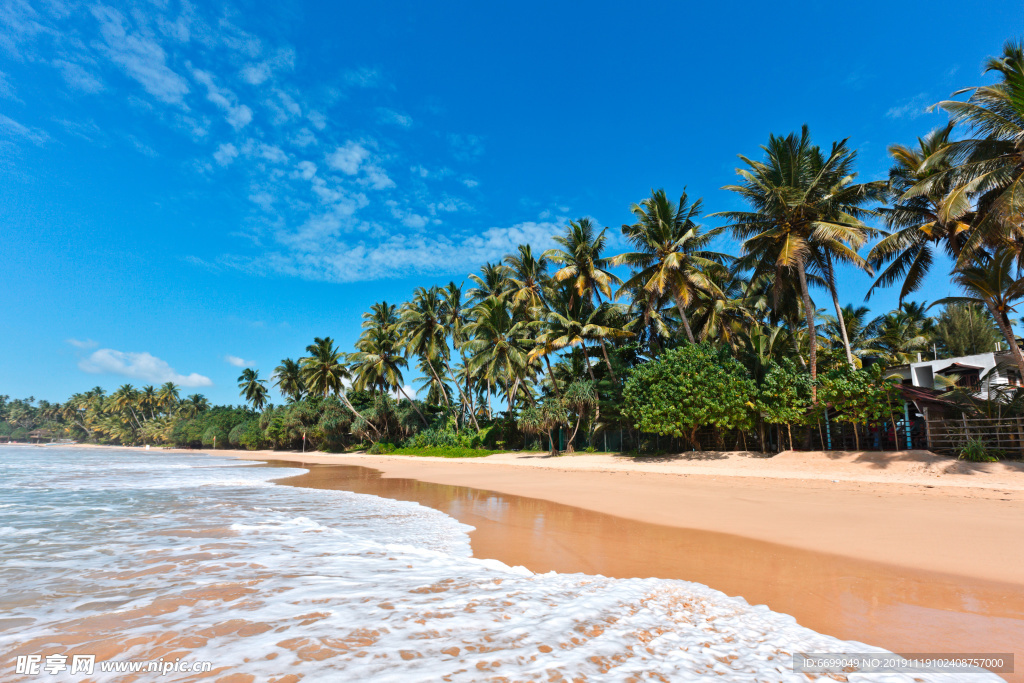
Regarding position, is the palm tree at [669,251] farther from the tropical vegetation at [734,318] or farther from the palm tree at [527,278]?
the palm tree at [527,278]

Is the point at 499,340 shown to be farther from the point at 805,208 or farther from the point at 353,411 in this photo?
the point at 353,411

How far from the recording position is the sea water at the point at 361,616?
2768 millimetres

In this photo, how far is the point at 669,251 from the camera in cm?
2103

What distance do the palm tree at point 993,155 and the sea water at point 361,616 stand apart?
14531 mm

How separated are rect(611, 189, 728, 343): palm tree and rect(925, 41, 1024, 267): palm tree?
8.37 m

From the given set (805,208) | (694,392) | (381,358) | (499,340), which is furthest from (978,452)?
(381,358)

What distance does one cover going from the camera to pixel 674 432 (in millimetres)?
18422

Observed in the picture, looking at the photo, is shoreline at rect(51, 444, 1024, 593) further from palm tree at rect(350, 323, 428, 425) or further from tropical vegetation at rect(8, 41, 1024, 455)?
palm tree at rect(350, 323, 428, 425)

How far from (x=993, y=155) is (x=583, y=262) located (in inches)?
602

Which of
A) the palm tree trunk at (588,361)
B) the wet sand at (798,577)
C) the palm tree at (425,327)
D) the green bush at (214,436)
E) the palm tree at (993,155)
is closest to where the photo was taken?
the wet sand at (798,577)

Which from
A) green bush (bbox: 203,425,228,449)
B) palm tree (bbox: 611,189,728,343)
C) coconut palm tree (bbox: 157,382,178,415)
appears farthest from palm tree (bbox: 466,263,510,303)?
coconut palm tree (bbox: 157,382,178,415)

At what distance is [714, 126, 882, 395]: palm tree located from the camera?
1712cm

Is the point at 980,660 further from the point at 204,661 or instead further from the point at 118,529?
A: the point at 118,529

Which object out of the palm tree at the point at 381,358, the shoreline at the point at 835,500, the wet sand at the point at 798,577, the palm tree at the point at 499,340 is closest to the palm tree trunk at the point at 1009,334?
the shoreline at the point at 835,500
